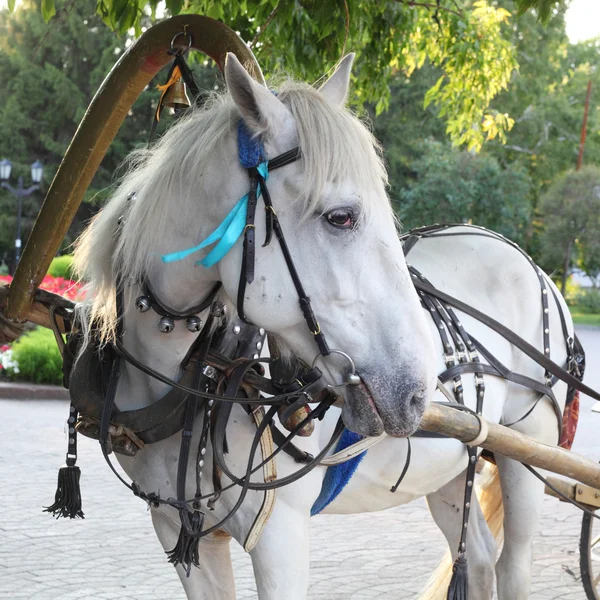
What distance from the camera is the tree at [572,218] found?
26891 millimetres

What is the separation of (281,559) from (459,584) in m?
1.10

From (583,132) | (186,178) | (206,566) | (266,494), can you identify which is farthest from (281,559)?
(583,132)

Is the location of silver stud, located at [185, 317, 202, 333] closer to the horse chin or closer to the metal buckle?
the metal buckle

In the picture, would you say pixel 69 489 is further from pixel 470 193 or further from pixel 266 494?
pixel 470 193

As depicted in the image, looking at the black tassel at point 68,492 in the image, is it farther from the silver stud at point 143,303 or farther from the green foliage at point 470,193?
the green foliage at point 470,193

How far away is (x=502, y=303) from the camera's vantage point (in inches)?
135

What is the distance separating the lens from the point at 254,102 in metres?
1.89

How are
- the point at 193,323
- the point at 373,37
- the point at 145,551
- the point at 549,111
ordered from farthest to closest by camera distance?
the point at 549,111 → the point at 373,37 → the point at 145,551 → the point at 193,323

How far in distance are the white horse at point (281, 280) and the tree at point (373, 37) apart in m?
0.67

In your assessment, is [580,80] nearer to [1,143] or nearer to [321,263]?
[1,143]

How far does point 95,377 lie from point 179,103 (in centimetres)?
85

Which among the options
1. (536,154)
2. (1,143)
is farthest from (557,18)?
(1,143)

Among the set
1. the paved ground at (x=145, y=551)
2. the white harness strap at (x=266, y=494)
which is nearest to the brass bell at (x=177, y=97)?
the white harness strap at (x=266, y=494)

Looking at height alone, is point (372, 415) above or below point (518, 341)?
above
